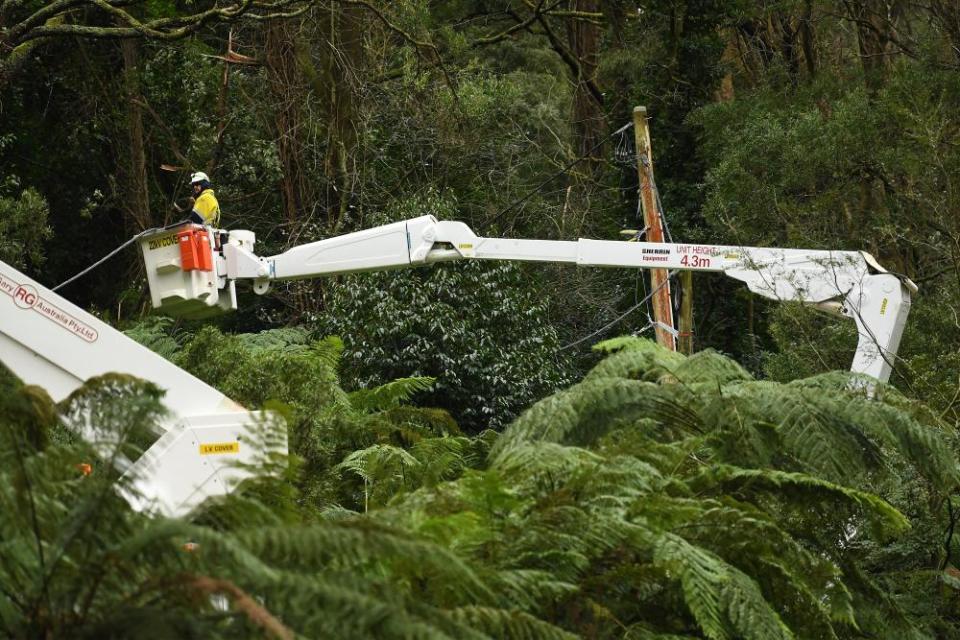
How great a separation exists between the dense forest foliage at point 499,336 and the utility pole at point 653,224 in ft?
3.16

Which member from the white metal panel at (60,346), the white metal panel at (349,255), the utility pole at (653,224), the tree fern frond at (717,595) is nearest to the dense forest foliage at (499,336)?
the tree fern frond at (717,595)

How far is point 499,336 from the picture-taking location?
17.8 m

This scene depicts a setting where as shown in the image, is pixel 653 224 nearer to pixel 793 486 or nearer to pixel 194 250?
pixel 194 250

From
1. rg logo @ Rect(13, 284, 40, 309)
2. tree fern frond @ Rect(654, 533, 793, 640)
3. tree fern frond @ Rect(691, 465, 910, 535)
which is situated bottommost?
tree fern frond @ Rect(654, 533, 793, 640)

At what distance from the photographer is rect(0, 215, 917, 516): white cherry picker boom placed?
7301 millimetres

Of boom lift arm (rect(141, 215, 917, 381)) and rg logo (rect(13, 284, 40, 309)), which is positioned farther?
boom lift arm (rect(141, 215, 917, 381))

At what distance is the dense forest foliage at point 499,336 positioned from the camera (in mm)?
3473

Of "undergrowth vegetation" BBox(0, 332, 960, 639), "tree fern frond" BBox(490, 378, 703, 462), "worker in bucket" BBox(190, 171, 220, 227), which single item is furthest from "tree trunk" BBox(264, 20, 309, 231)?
"tree fern frond" BBox(490, 378, 703, 462)

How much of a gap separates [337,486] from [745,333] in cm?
1742

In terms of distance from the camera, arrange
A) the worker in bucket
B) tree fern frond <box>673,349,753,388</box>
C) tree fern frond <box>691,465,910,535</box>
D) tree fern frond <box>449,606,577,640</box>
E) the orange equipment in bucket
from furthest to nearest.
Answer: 1. the worker in bucket
2. the orange equipment in bucket
3. tree fern frond <box>673,349,753,388</box>
4. tree fern frond <box>691,465,910,535</box>
5. tree fern frond <box>449,606,577,640</box>

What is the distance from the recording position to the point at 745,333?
25188mm

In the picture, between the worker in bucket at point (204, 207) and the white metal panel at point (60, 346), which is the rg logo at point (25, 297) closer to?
the white metal panel at point (60, 346)

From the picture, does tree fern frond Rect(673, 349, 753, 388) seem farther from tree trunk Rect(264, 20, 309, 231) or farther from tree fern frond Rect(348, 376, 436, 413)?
tree trunk Rect(264, 20, 309, 231)

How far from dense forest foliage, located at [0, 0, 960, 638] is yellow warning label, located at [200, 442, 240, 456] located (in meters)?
0.58
